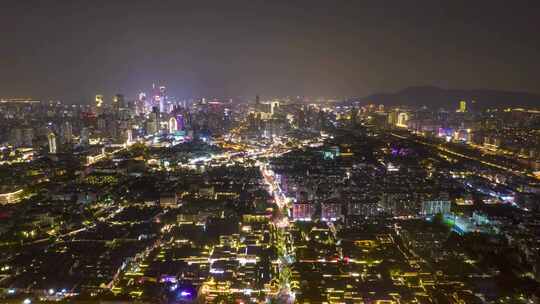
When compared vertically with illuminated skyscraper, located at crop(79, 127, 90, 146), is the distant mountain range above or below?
above

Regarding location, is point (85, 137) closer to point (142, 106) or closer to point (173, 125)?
point (173, 125)

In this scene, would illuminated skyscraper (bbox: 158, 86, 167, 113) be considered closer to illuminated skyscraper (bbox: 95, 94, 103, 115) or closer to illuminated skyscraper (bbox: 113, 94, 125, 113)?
illuminated skyscraper (bbox: 113, 94, 125, 113)

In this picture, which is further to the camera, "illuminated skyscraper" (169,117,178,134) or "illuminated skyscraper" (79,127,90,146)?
"illuminated skyscraper" (169,117,178,134)

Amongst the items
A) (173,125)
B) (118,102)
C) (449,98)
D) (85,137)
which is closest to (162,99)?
(118,102)

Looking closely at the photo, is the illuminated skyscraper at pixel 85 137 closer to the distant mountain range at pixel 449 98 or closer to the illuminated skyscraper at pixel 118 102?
the illuminated skyscraper at pixel 118 102

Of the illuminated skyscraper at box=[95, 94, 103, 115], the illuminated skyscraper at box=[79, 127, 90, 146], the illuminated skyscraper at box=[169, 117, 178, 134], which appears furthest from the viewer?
the illuminated skyscraper at box=[95, 94, 103, 115]

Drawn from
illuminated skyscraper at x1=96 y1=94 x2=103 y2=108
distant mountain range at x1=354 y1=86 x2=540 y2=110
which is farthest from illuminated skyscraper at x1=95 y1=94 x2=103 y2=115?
distant mountain range at x1=354 y1=86 x2=540 y2=110

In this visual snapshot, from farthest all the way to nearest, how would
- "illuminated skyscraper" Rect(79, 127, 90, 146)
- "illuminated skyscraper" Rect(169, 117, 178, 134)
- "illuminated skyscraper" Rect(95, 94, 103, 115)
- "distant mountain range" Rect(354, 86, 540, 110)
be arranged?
1. "distant mountain range" Rect(354, 86, 540, 110)
2. "illuminated skyscraper" Rect(95, 94, 103, 115)
3. "illuminated skyscraper" Rect(169, 117, 178, 134)
4. "illuminated skyscraper" Rect(79, 127, 90, 146)

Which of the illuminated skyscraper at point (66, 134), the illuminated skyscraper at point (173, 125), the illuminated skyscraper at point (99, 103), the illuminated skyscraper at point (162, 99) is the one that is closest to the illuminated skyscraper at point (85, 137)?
the illuminated skyscraper at point (66, 134)

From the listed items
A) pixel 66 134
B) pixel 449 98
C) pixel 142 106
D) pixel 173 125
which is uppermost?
pixel 449 98
